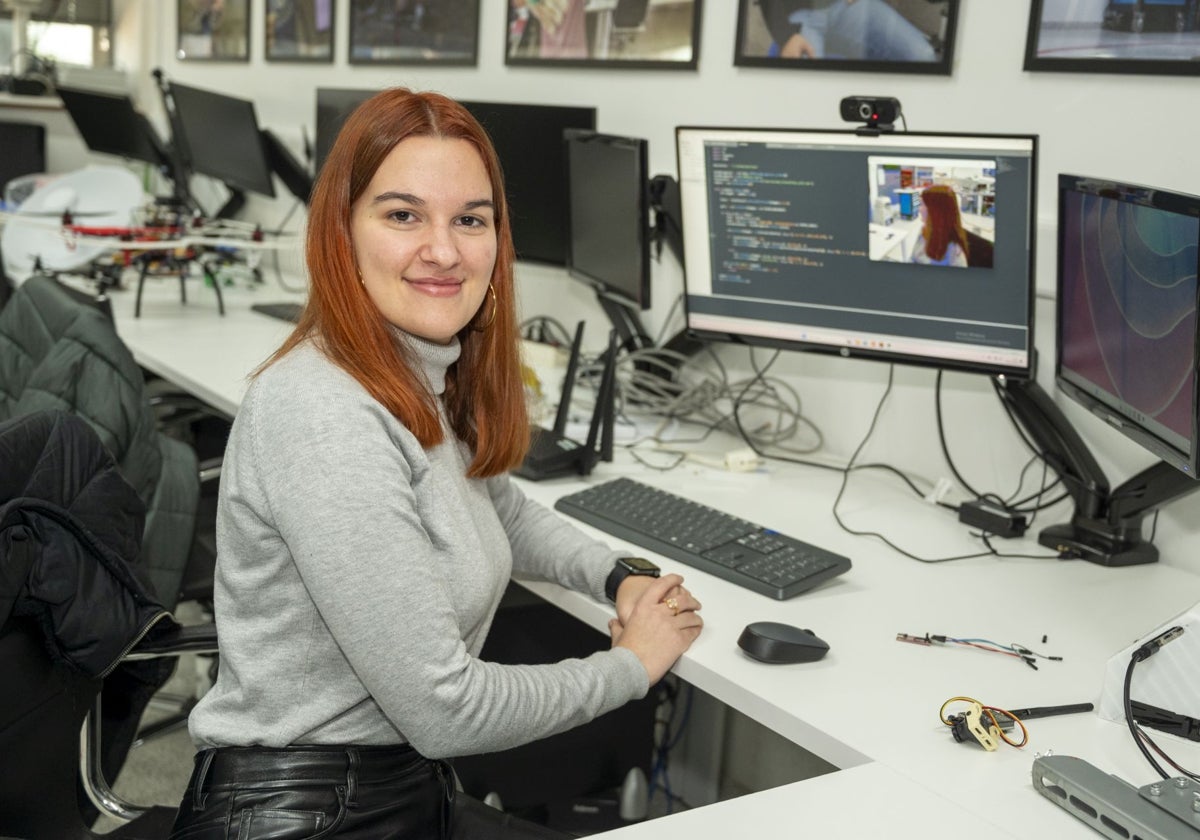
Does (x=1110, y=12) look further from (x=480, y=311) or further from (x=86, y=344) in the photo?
(x=86, y=344)

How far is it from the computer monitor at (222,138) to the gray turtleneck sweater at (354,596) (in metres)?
2.19

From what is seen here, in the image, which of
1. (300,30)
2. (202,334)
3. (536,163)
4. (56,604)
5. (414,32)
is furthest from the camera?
(300,30)

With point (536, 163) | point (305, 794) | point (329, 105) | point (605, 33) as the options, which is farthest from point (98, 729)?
point (329, 105)

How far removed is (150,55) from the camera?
15.5 feet

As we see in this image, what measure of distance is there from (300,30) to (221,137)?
531mm

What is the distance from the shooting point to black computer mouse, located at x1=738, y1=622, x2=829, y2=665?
4.06 ft

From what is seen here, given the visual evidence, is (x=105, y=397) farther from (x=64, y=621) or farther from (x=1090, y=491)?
(x=1090, y=491)

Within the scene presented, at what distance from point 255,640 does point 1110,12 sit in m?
1.37

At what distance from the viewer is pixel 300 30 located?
3.70 metres

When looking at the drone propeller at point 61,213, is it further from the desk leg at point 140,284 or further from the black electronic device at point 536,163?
the black electronic device at point 536,163

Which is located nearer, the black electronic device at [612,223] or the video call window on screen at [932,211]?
the video call window on screen at [932,211]

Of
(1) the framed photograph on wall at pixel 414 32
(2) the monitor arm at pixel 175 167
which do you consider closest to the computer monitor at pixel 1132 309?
(1) the framed photograph on wall at pixel 414 32

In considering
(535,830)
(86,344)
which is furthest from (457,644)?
(86,344)

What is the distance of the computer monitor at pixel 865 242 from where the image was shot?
63.4 inches
